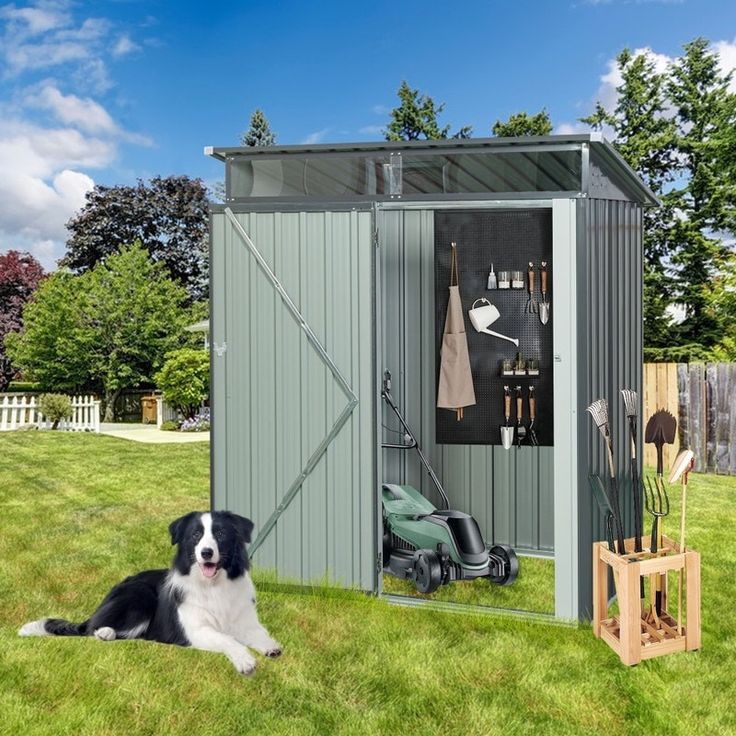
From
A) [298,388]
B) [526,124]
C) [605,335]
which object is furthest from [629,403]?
[526,124]

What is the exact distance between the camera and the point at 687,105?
531 inches

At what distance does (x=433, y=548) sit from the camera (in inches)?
163

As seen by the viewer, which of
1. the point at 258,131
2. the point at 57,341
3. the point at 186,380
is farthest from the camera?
the point at 258,131

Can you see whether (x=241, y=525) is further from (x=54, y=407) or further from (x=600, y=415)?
(x=54, y=407)

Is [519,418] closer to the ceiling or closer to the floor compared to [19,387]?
closer to the floor

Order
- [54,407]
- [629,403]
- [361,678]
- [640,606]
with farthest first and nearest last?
1. [54,407]
2. [629,403]
3. [640,606]
4. [361,678]

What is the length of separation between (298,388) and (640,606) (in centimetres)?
199

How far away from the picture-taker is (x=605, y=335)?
3807 mm

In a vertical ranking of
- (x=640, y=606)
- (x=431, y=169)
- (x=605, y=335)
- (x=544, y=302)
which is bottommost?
(x=640, y=606)

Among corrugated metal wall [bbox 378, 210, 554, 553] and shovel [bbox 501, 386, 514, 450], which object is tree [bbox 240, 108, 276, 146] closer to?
corrugated metal wall [bbox 378, 210, 554, 553]

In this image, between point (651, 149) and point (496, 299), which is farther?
point (651, 149)

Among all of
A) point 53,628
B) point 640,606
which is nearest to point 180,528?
point 53,628

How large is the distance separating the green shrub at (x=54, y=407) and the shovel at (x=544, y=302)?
35.8ft

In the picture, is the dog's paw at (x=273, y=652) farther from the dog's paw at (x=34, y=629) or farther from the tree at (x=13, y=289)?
the tree at (x=13, y=289)
